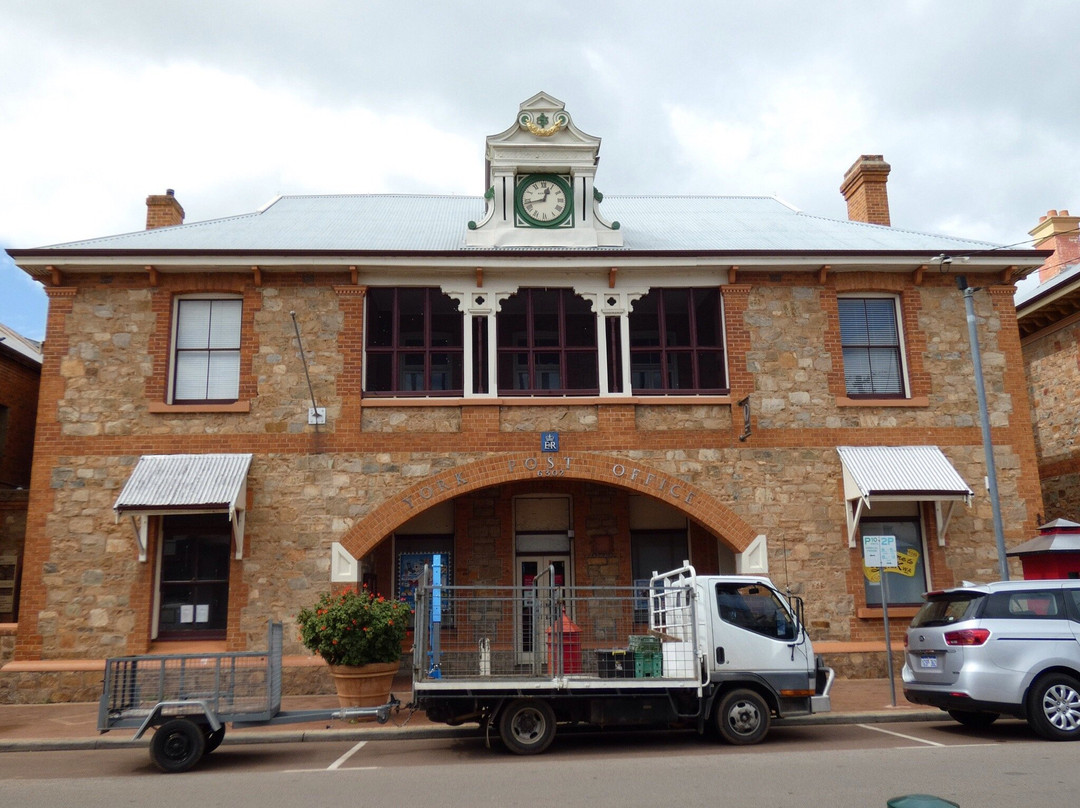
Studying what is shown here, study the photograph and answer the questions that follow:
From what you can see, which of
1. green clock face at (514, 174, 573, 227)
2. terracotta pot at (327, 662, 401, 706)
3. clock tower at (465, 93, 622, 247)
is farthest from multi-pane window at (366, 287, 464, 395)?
terracotta pot at (327, 662, 401, 706)

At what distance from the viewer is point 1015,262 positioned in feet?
55.9

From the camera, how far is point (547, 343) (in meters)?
18.2

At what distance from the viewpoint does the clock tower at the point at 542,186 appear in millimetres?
16969

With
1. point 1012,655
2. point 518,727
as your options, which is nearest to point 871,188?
point 1012,655

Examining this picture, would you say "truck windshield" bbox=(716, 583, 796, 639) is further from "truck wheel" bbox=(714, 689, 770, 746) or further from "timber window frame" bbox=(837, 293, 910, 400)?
"timber window frame" bbox=(837, 293, 910, 400)

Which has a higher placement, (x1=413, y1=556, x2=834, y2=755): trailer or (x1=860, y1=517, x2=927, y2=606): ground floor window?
(x1=860, y1=517, x2=927, y2=606): ground floor window

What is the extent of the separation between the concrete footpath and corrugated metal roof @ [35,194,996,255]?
781 cm

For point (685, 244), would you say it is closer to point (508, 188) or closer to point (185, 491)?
point (508, 188)

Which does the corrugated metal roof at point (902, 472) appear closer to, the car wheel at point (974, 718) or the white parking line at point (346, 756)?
the car wheel at point (974, 718)

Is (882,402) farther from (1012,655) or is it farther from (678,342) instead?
(1012,655)

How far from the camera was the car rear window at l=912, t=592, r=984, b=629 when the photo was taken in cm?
1086

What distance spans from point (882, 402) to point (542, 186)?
745 cm

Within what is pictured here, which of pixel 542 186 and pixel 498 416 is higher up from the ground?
pixel 542 186

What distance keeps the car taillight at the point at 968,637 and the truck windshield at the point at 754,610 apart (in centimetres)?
179
